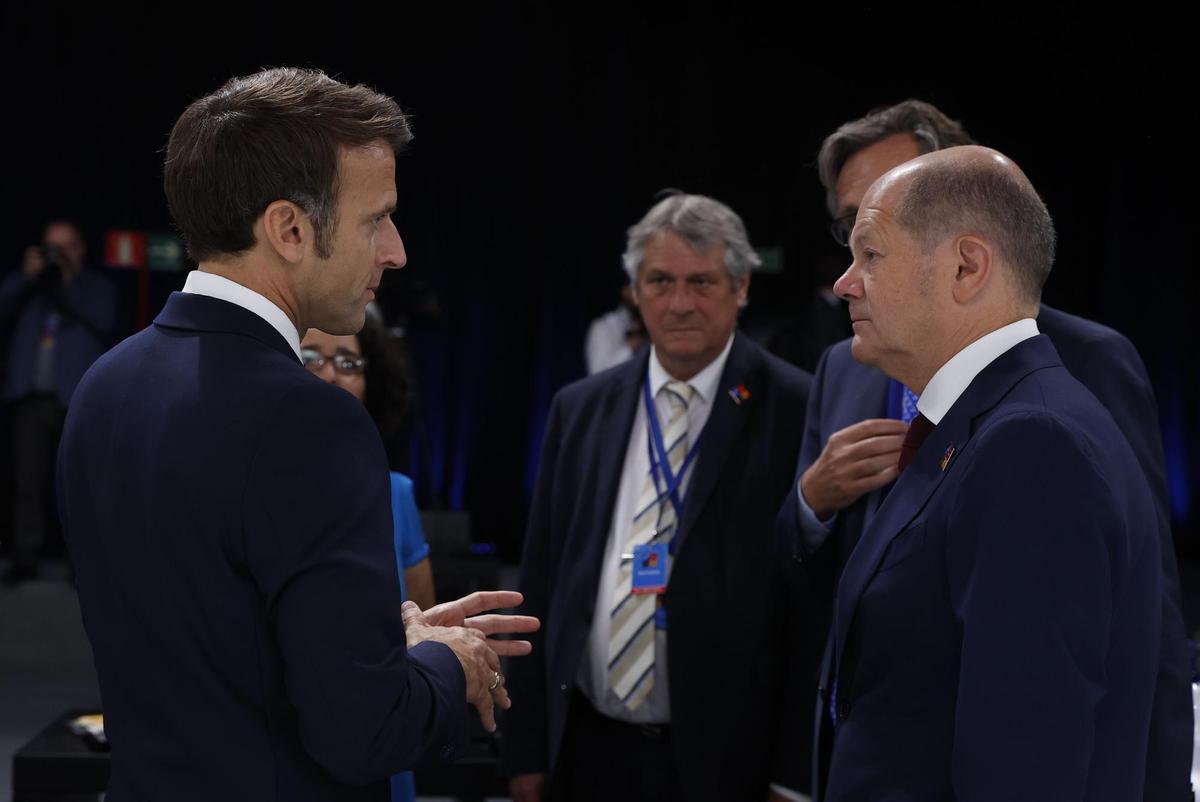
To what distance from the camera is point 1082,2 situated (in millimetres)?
8617

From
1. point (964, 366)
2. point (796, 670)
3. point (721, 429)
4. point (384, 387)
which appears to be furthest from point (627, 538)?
point (964, 366)

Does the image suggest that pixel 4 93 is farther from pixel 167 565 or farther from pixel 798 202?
pixel 167 565

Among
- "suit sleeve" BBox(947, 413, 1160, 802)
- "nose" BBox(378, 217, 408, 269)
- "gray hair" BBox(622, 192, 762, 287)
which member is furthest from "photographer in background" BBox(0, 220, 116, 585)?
"suit sleeve" BBox(947, 413, 1160, 802)

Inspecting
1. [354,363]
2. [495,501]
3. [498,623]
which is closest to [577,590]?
[354,363]

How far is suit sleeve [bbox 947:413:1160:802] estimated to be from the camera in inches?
52.5

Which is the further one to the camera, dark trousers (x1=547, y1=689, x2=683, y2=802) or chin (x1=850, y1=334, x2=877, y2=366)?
dark trousers (x1=547, y1=689, x2=683, y2=802)

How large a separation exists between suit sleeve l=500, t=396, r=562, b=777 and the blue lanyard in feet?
0.67

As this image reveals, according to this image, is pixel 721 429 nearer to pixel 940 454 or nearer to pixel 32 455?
pixel 940 454

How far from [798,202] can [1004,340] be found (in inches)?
298

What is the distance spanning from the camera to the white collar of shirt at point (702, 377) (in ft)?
9.03

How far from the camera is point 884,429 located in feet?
6.73

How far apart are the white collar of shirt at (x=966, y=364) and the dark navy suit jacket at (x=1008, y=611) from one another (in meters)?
0.02

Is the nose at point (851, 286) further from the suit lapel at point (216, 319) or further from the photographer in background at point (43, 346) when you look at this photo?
the photographer in background at point (43, 346)

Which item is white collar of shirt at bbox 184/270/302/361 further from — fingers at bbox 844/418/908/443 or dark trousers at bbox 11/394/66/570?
dark trousers at bbox 11/394/66/570
